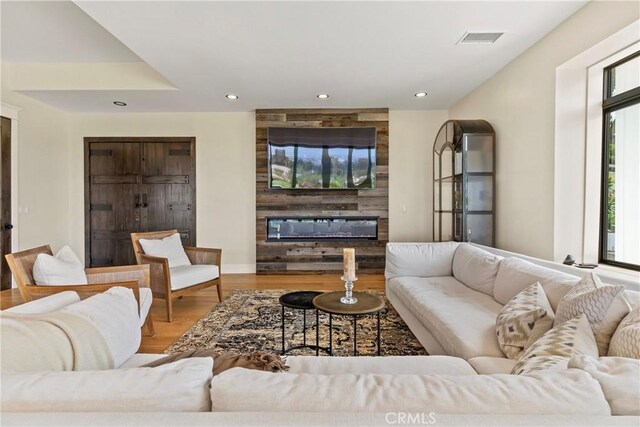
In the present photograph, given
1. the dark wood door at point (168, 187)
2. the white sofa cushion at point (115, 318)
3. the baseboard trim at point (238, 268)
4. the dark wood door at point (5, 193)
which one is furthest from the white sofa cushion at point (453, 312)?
the dark wood door at point (5, 193)

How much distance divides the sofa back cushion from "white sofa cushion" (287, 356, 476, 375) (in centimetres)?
75

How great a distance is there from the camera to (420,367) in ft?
4.53

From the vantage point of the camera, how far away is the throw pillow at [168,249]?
3402mm

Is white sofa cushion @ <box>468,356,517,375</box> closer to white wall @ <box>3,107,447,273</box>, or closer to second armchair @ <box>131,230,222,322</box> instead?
second armchair @ <box>131,230,222,322</box>

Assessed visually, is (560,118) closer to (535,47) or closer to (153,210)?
(535,47)

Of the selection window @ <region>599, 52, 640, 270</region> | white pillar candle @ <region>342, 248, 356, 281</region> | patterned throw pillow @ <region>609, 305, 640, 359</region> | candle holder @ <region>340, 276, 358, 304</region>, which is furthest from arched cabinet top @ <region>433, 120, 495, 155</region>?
patterned throw pillow @ <region>609, 305, 640, 359</region>

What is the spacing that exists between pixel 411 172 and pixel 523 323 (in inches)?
146

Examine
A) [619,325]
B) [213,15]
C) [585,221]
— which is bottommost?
[619,325]

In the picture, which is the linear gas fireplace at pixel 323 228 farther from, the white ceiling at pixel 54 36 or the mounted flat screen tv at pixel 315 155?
the white ceiling at pixel 54 36

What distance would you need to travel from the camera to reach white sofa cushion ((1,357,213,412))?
0.70 m

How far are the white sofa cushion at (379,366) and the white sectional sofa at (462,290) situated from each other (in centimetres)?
15

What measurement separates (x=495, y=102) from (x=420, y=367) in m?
3.37

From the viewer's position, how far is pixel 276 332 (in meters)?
2.68

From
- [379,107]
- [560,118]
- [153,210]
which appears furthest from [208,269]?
[560,118]
